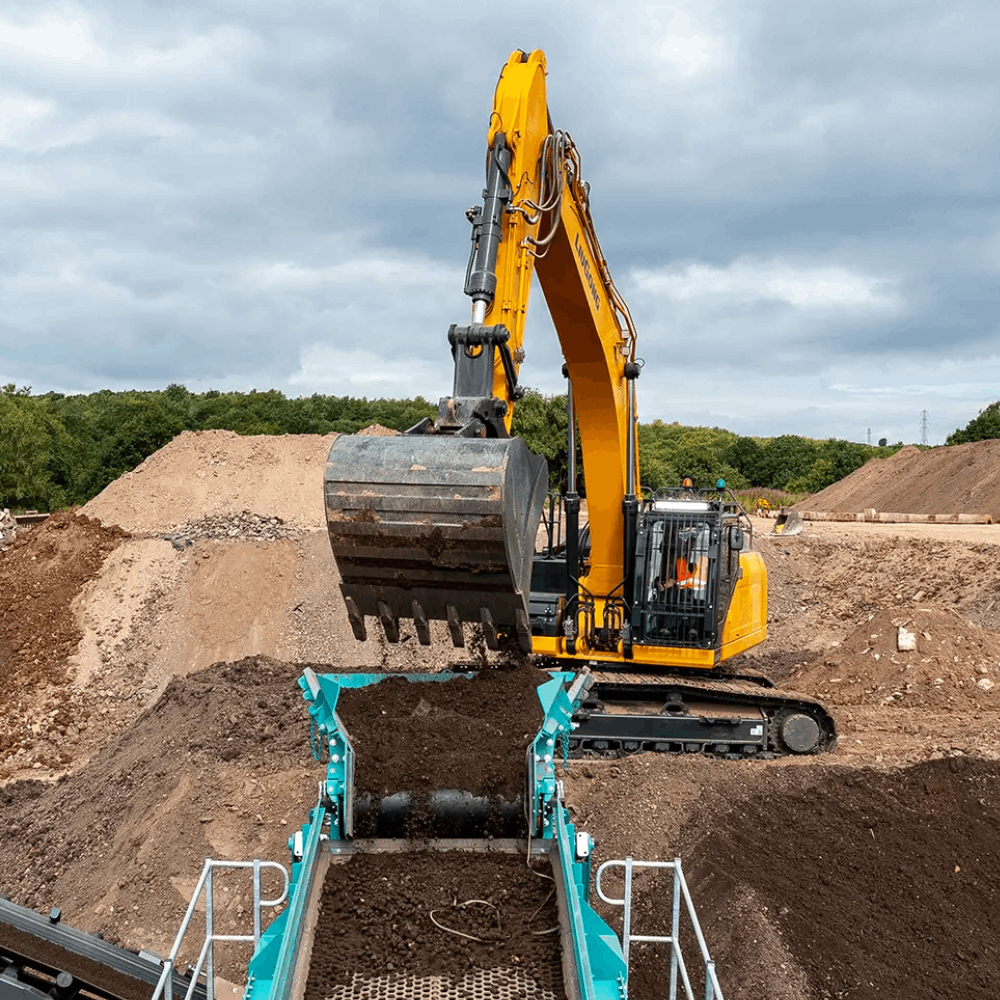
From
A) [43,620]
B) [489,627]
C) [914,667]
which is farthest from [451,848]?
[43,620]

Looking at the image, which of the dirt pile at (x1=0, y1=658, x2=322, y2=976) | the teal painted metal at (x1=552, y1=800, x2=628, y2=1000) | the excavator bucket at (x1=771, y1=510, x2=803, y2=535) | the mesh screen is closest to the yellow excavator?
the teal painted metal at (x1=552, y1=800, x2=628, y2=1000)

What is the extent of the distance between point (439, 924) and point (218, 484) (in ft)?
72.2

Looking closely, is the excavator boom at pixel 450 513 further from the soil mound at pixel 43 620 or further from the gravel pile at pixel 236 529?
the gravel pile at pixel 236 529

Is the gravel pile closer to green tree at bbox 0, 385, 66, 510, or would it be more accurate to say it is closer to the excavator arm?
the excavator arm

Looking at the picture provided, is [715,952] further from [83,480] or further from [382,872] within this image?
[83,480]

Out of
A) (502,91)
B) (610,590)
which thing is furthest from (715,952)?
(502,91)

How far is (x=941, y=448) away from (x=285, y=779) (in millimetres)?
Answer: 36654

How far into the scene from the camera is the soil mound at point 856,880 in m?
6.72

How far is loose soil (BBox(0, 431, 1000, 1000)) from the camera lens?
289 inches

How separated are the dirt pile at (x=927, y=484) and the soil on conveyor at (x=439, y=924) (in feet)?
92.7

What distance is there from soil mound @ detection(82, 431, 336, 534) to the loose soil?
0.13m

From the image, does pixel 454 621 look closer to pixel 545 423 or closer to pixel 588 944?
pixel 588 944

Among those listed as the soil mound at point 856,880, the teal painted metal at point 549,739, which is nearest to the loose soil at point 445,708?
the soil mound at point 856,880

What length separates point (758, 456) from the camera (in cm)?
5538
